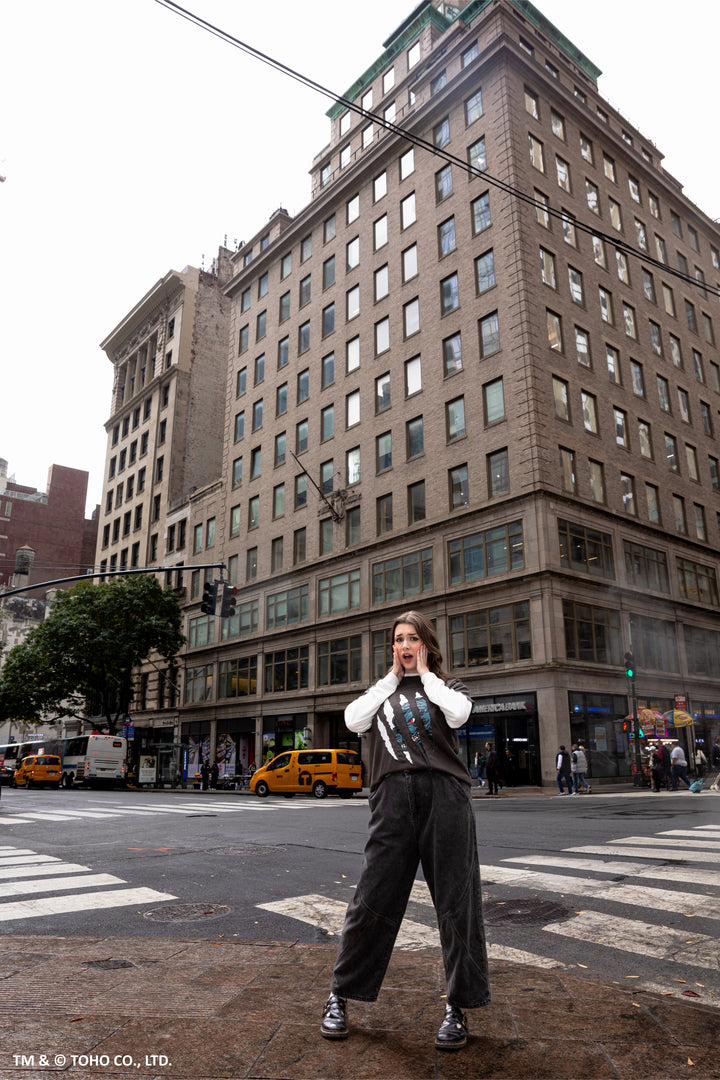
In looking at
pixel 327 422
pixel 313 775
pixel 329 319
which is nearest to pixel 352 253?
A: pixel 329 319

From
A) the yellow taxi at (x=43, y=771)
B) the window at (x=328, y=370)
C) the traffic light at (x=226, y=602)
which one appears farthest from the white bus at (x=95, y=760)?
the traffic light at (x=226, y=602)

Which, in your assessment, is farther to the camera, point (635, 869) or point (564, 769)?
point (564, 769)

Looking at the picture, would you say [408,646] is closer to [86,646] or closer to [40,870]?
[40,870]

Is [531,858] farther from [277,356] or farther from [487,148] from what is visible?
[277,356]

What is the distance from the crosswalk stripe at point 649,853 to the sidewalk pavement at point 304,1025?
15.6 feet

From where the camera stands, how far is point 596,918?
18.5 ft

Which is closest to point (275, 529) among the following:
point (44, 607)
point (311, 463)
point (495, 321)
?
point (311, 463)

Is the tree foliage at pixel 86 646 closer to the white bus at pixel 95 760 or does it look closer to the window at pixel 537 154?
the white bus at pixel 95 760

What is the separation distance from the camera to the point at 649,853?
28.6 feet

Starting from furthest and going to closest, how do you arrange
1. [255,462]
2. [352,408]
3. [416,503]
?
[255,462] → [352,408] → [416,503]

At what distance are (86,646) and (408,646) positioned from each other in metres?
43.5

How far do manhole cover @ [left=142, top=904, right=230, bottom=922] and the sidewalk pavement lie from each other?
4.53 ft

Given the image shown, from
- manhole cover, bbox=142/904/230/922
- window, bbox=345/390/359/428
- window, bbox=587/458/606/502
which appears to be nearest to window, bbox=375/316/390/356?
window, bbox=345/390/359/428

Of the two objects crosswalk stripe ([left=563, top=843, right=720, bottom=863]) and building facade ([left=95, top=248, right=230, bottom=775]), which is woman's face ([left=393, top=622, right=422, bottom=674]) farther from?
building facade ([left=95, top=248, right=230, bottom=775])
